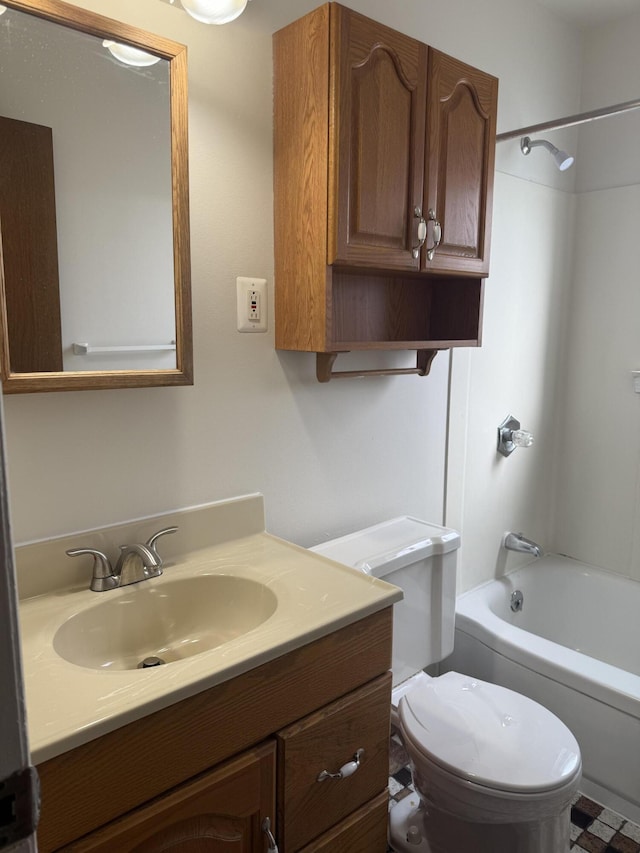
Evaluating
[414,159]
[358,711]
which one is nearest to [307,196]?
[414,159]

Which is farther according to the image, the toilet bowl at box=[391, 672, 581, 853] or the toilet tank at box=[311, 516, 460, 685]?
the toilet tank at box=[311, 516, 460, 685]

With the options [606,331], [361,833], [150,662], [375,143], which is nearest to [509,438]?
[606,331]

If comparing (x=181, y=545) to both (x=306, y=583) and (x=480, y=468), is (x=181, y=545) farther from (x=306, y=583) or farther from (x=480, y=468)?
(x=480, y=468)

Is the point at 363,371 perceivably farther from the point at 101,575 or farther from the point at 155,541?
the point at 101,575

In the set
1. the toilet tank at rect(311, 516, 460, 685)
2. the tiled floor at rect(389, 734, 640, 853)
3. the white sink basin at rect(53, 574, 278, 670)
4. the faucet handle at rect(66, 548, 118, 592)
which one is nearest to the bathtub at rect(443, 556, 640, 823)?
the tiled floor at rect(389, 734, 640, 853)

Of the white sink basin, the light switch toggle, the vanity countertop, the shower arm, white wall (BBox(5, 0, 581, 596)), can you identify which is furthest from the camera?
the shower arm

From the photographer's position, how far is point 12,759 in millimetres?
385

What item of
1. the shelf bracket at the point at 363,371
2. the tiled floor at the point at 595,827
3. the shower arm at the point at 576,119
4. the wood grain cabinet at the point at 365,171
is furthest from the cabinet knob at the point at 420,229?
the tiled floor at the point at 595,827

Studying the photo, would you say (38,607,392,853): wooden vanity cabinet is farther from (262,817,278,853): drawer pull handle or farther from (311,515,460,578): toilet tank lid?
(311,515,460,578): toilet tank lid

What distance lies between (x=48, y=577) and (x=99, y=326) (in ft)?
1.64

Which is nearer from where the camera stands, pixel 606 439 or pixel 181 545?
pixel 181 545

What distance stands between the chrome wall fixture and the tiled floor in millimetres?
1128

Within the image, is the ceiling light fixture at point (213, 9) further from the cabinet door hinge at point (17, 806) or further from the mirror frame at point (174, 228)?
the cabinet door hinge at point (17, 806)

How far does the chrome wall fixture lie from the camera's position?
91.1 inches
